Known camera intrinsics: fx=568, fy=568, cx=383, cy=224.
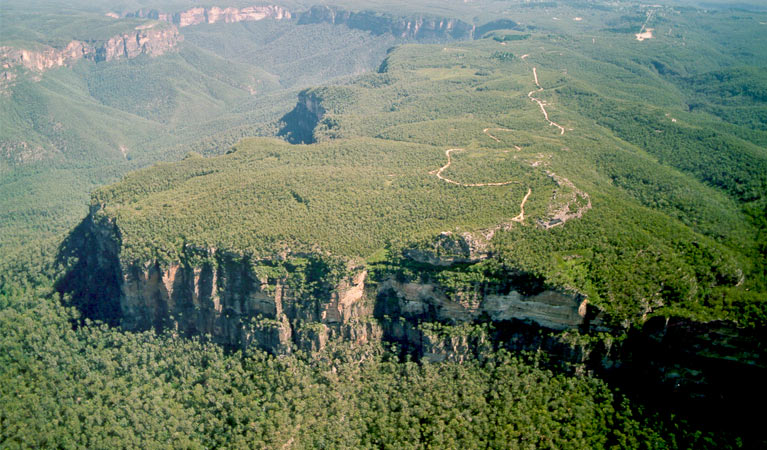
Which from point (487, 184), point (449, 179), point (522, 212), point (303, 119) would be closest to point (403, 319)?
point (522, 212)

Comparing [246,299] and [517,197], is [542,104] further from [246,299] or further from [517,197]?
[246,299]

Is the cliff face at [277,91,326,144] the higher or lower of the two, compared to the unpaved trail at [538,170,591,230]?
lower

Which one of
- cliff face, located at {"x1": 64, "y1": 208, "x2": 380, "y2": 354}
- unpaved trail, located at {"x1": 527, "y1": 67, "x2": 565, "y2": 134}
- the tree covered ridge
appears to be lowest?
cliff face, located at {"x1": 64, "y1": 208, "x2": 380, "y2": 354}

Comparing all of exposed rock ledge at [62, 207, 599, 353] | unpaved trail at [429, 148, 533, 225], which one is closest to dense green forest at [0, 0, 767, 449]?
unpaved trail at [429, 148, 533, 225]

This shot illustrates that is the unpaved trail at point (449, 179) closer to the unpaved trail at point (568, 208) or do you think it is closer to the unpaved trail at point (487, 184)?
the unpaved trail at point (487, 184)

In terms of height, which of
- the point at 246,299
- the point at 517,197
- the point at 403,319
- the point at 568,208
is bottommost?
the point at 246,299

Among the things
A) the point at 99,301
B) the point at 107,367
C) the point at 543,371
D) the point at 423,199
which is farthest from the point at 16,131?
the point at 543,371

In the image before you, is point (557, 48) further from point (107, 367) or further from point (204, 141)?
point (107, 367)

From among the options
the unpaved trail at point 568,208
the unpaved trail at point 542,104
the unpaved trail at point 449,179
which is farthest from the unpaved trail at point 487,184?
the unpaved trail at point 542,104

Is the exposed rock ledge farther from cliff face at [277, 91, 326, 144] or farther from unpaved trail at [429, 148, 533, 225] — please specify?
cliff face at [277, 91, 326, 144]

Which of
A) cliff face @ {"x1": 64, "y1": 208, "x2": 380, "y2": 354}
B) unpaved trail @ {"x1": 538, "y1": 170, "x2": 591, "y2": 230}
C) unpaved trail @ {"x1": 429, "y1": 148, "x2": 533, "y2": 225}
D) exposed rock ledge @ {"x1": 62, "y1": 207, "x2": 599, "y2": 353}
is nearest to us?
exposed rock ledge @ {"x1": 62, "y1": 207, "x2": 599, "y2": 353}

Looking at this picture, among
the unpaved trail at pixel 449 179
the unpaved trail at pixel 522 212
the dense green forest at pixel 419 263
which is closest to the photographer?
the dense green forest at pixel 419 263
